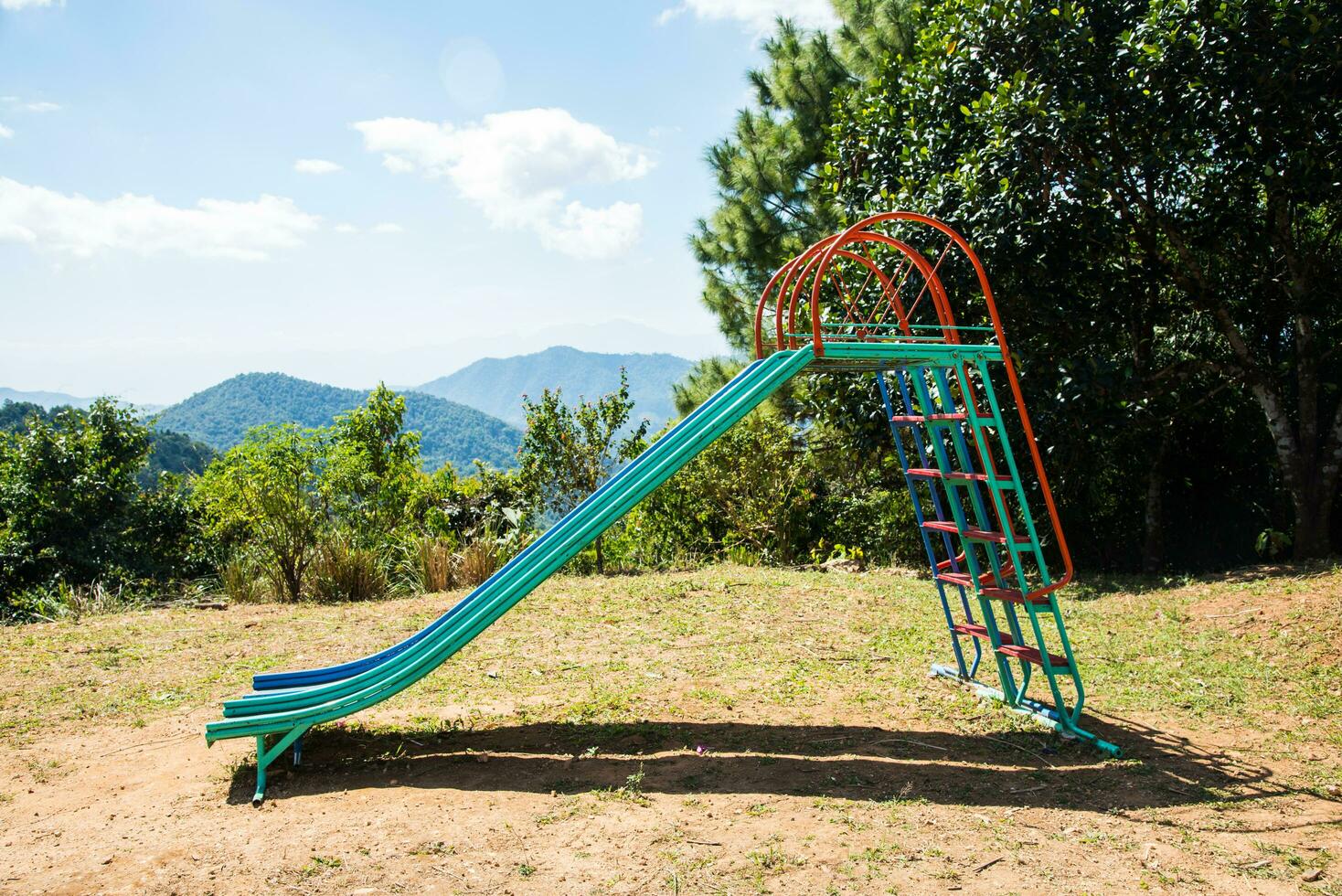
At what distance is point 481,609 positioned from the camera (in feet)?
13.2

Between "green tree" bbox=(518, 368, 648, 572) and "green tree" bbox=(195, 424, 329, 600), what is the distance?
7.69ft

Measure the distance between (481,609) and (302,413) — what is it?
323 ft

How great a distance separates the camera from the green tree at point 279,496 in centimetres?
902

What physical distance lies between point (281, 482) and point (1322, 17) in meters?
9.72

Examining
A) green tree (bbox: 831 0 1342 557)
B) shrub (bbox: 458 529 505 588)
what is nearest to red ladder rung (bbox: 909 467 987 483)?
green tree (bbox: 831 0 1342 557)

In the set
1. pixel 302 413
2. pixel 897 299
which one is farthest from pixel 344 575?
pixel 302 413

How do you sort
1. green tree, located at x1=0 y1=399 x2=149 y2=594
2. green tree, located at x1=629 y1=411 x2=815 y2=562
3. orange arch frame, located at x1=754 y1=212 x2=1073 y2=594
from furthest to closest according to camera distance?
green tree, located at x1=0 y1=399 x2=149 y2=594 < green tree, located at x1=629 y1=411 x2=815 y2=562 < orange arch frame, located at x1=754 y1=212 x2=1073 y2=594

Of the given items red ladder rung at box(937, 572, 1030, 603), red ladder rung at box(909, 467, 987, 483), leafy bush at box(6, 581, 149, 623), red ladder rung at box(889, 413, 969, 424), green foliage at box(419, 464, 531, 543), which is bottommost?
red ladder rung at box(937, 572, 1030, 603)

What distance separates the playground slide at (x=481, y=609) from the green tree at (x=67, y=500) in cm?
858

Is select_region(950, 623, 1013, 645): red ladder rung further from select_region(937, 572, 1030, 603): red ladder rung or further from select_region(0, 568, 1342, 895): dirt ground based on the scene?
select_region(0, 568, 1342, 895): dirt ground

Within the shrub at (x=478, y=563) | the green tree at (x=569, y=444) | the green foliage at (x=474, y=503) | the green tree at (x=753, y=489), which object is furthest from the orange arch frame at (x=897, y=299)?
the green foliage at (x=474, y=503)

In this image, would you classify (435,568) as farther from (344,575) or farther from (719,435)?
(719,435)

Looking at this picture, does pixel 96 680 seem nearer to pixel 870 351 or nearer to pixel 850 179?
pixel 870 351

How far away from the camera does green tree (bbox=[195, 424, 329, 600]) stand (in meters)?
9.02
